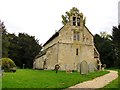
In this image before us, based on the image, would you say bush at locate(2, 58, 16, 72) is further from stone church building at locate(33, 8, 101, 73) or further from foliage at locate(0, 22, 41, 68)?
foliage at locate(0, 22, 41, 68)

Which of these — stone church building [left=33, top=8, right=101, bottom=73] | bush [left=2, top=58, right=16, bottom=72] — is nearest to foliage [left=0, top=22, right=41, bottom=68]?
stone church building [left=33, top=8, right=101, bottom=73]

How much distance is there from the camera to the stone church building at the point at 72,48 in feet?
147

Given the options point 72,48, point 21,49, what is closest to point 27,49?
point 21,49

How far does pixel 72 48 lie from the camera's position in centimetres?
4606

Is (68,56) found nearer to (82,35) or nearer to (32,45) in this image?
(82,35)

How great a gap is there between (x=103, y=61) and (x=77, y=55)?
23.7 m

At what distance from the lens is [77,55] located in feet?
150

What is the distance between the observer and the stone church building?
44.8 meters

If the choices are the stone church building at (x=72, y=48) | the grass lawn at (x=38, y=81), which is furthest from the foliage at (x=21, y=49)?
the grass lawn at (x=38, y=81)

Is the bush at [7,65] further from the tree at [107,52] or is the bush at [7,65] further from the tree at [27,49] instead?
the tree at [107,52]

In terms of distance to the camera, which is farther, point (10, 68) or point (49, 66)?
point (49, 66)

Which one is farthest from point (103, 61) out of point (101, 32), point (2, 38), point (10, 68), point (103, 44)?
point (10, 68)

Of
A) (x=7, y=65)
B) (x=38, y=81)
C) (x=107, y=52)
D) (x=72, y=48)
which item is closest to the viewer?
(x=38, y=81)

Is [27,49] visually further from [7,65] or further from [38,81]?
[38,81]
